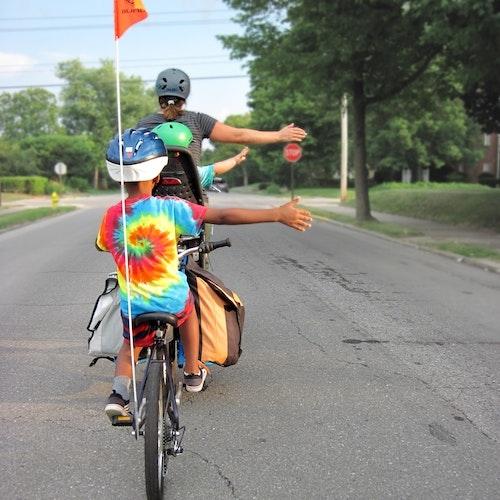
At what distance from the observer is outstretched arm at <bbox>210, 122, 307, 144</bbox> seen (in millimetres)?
3959

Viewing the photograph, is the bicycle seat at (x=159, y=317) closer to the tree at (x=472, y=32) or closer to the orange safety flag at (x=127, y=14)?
the orange safety flag at (x=127, y=14)

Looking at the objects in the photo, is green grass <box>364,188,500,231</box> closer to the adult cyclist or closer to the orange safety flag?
the adult cyclist

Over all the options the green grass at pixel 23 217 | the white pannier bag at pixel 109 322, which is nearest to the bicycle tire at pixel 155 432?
the white pannier bag at pixel 109 322

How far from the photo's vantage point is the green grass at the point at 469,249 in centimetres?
1252

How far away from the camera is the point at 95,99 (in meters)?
82.6

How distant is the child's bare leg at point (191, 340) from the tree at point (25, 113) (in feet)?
337

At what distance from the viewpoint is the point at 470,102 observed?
Answer: 21531 mm

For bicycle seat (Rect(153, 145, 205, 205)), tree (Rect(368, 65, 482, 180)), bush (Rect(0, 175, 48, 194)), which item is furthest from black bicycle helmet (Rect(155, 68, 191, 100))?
bush (Rect(0, 175, 48, 194))

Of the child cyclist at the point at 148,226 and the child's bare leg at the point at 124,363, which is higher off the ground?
the child cyclist at the point at 148,226

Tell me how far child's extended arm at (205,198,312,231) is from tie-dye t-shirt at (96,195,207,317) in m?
0.08

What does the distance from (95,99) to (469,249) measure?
7631 centimetres

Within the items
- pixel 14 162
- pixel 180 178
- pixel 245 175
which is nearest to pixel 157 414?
pixel 180 178

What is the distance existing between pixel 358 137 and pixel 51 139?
5180 centimetres

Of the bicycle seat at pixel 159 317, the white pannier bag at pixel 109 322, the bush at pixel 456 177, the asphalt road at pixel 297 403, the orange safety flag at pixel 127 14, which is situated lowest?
the asphalt road at pixel 297 403
